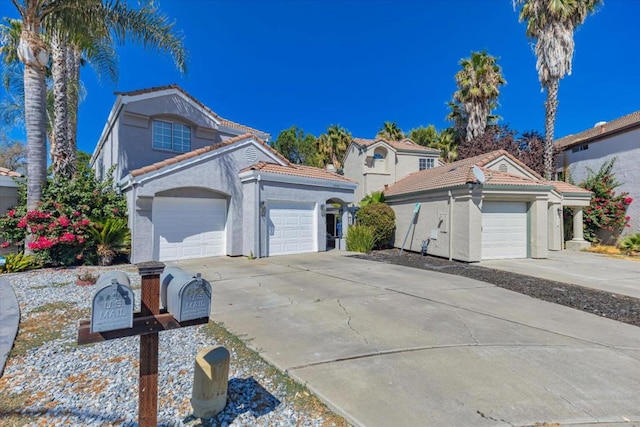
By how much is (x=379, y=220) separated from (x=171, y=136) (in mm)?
11325

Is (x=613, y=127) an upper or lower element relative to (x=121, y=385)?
upper

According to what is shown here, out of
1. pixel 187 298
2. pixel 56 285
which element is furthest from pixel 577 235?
pixel 56 285

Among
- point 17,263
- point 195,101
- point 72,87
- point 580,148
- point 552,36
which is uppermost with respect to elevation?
point 552,36

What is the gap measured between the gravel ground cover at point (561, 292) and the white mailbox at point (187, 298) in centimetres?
738

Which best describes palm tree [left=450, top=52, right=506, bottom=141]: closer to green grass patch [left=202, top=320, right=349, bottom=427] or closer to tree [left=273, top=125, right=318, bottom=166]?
tree [left=273, top=125, right=318, bottom=166]

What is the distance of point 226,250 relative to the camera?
1333cm

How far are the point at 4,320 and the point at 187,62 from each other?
430 inches

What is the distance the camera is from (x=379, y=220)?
16938 millimetres

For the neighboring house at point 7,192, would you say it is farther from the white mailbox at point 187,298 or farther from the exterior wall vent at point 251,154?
the white mailbox at point 187,298

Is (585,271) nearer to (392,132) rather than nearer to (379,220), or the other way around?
(379,220)

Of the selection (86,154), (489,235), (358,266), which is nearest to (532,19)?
(489,235)

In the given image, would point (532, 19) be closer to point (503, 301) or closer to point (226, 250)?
point (503, 301)

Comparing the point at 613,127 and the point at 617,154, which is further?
the point at 613,127

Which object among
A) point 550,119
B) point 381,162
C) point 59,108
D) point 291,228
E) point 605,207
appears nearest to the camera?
point 59,108
